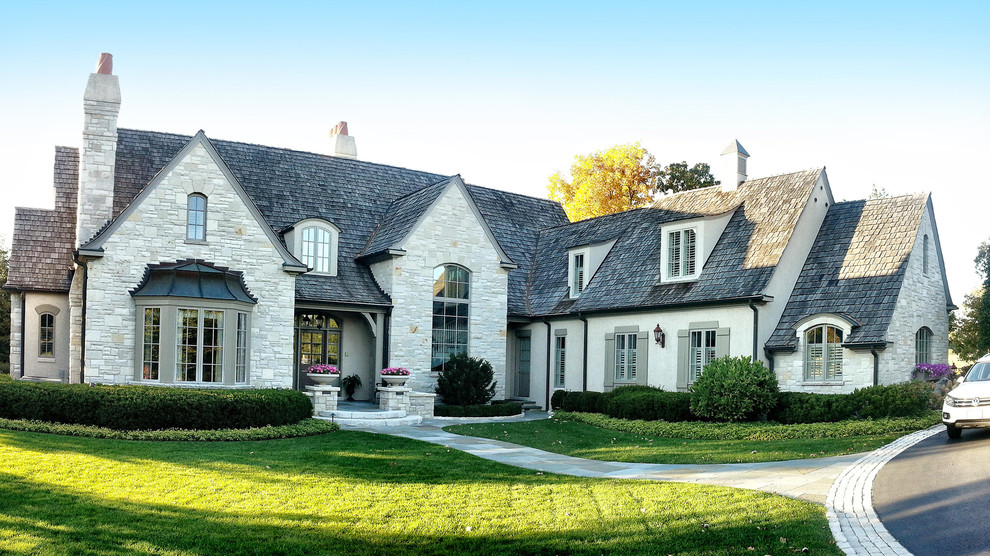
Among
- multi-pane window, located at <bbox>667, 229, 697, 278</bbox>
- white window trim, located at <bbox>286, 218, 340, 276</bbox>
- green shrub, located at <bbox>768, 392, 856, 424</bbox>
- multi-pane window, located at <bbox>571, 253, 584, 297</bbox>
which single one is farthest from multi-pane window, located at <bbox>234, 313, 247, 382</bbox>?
green shrub, located at <bbox>768, 392, 856, 424</bbox>

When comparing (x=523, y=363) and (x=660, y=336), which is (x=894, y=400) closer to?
(x=660, y=336)

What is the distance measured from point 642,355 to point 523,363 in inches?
213

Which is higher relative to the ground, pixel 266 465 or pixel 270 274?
pixel 270 274

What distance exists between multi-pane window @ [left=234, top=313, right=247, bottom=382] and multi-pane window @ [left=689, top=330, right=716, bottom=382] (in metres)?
11.6

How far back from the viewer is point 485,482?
12.3 m

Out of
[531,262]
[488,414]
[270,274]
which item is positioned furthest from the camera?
[531,262]

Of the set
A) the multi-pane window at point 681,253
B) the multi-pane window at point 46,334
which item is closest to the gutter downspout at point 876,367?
the multi-pane window at point 681,253

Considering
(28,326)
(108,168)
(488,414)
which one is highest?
(108,168)

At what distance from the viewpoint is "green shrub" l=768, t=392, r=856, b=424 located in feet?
61.4

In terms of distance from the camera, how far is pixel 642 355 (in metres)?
25.0

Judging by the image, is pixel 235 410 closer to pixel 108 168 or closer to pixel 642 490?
pixel 108 168

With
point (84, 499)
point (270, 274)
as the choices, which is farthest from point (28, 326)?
point (84, 499)

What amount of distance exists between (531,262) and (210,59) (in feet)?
56.5

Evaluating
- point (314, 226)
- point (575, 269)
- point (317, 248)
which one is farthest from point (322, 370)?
point (575, 269)
